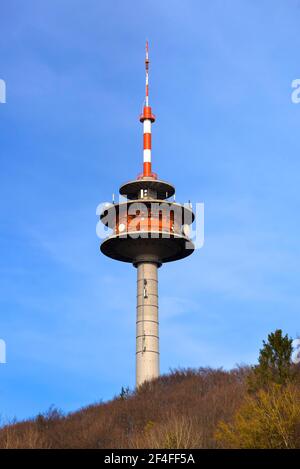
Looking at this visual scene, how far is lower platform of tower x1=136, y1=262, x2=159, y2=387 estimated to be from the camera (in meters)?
57.8

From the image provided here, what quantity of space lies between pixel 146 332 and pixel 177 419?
1739 cm

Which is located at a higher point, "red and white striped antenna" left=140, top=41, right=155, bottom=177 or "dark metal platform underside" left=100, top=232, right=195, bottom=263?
"red and white striped antenna" left=140, top=41, right=155, bottom=177

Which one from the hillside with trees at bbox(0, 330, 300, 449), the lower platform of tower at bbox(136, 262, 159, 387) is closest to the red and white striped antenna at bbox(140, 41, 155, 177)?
the lower platform of tower at bbox(136, 262, 159, 387)

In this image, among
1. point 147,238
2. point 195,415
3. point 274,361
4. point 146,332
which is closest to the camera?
point 274,361

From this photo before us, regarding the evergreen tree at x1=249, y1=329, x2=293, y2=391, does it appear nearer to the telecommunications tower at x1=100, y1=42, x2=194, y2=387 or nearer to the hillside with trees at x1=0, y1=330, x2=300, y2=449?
the hillside with trees at x1=0, y1=330, x2=300, y2=449

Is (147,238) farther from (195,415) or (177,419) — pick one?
(177,419)

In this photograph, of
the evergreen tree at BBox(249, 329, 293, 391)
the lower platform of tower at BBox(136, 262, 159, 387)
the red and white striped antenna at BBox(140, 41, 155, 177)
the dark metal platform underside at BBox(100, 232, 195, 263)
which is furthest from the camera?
the red and white striped antenna at BBox(140, 41, 155, 177)

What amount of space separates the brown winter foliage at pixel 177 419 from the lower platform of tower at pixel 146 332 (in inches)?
48.4

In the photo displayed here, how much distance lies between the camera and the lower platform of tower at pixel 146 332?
5778 cm

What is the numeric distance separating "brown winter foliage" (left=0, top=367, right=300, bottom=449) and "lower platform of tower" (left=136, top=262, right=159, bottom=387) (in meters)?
1.23

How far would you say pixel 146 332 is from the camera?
58.0 meters

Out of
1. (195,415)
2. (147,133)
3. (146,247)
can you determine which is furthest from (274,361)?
(147,133)
